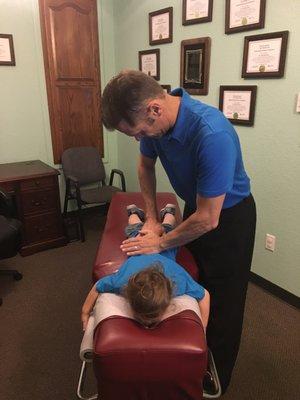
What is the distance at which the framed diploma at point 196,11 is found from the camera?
2098 mm

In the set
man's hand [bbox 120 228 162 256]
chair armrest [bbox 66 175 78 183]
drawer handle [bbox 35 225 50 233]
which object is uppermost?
man's hand [bbox 120 228 162 256]

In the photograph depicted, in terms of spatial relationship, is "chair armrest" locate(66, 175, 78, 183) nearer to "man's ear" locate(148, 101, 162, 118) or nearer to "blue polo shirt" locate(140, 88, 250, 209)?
"blue polo shirt" locate(140, 88, 250, 209)

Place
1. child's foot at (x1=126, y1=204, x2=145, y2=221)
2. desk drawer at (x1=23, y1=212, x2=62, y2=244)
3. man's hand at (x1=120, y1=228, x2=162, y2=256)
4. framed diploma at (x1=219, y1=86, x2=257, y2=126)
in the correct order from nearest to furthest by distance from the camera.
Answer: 1. man's hand at (x1=120, y1=228, x2=162, y2=256)
2. child's foot at (x1=126, y1=204, x2=145, y2=221)
3. framed diploma at (x1=219, y1=86, x2=257, y2=126)
4. desk drawer at (x1=23, y1=212, x2=62, y2=244)

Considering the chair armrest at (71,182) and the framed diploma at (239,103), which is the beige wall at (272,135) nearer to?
the framed diploma at (239,103)

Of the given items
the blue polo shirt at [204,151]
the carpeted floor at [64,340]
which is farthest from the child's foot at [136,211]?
the carpeted floor at [64,340]

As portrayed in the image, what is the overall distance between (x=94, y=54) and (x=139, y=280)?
2.72m

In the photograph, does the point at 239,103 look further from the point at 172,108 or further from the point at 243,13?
the point at 172,108

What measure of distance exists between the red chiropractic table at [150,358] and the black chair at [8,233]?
144cm

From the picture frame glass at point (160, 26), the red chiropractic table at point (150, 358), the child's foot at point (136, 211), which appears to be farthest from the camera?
the picture frame glass at point (160, 26)

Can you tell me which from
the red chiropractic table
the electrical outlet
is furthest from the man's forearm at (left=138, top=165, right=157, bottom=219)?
the electrical outlet

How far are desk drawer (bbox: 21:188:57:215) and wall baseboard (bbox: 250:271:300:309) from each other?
5.51 feet

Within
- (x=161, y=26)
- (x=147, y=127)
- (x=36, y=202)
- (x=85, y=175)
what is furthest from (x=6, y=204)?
(x=161, y=26)

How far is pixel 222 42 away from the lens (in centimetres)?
208

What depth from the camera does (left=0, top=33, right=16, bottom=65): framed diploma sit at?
255 cm
